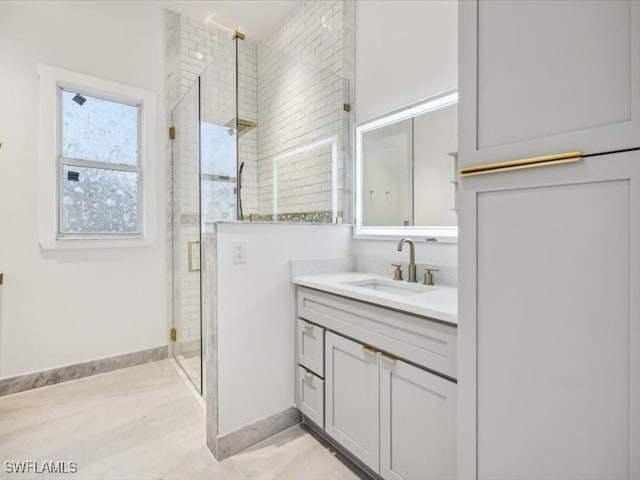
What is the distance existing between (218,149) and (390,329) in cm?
182

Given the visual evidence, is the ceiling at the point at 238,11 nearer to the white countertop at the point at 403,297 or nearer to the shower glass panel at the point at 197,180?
the shower glass panel at the point at 197,180

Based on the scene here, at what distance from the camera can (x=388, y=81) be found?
7.16 feet

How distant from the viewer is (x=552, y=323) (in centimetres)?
83

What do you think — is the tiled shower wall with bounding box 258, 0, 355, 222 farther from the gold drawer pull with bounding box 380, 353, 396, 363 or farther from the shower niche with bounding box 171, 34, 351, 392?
the gold drawer pull with bounding box 380, 353, 396, 363

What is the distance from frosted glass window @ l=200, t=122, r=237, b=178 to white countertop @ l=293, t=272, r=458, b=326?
101 centimetres

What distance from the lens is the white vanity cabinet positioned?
3.98 ft

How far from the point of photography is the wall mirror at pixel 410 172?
6.13 ft

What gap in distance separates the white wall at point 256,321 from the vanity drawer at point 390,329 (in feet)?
0.65

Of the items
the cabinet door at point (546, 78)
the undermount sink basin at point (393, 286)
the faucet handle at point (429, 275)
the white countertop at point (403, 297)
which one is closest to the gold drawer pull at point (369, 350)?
the white countertop at point (403, 297)

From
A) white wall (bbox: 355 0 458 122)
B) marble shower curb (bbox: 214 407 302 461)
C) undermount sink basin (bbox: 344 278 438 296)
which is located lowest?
marble shower curb (bbox: 214 407 302 461)

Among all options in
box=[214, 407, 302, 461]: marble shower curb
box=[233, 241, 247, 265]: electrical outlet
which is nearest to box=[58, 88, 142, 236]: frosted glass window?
box=[233, 241, 247, 265]: electrical outlet

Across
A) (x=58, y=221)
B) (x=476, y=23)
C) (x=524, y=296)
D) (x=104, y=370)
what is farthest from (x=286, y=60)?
(x=104, y=370)

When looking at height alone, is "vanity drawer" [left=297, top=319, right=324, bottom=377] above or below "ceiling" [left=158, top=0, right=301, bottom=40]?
below

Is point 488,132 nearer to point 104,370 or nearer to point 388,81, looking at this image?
point 388,81
